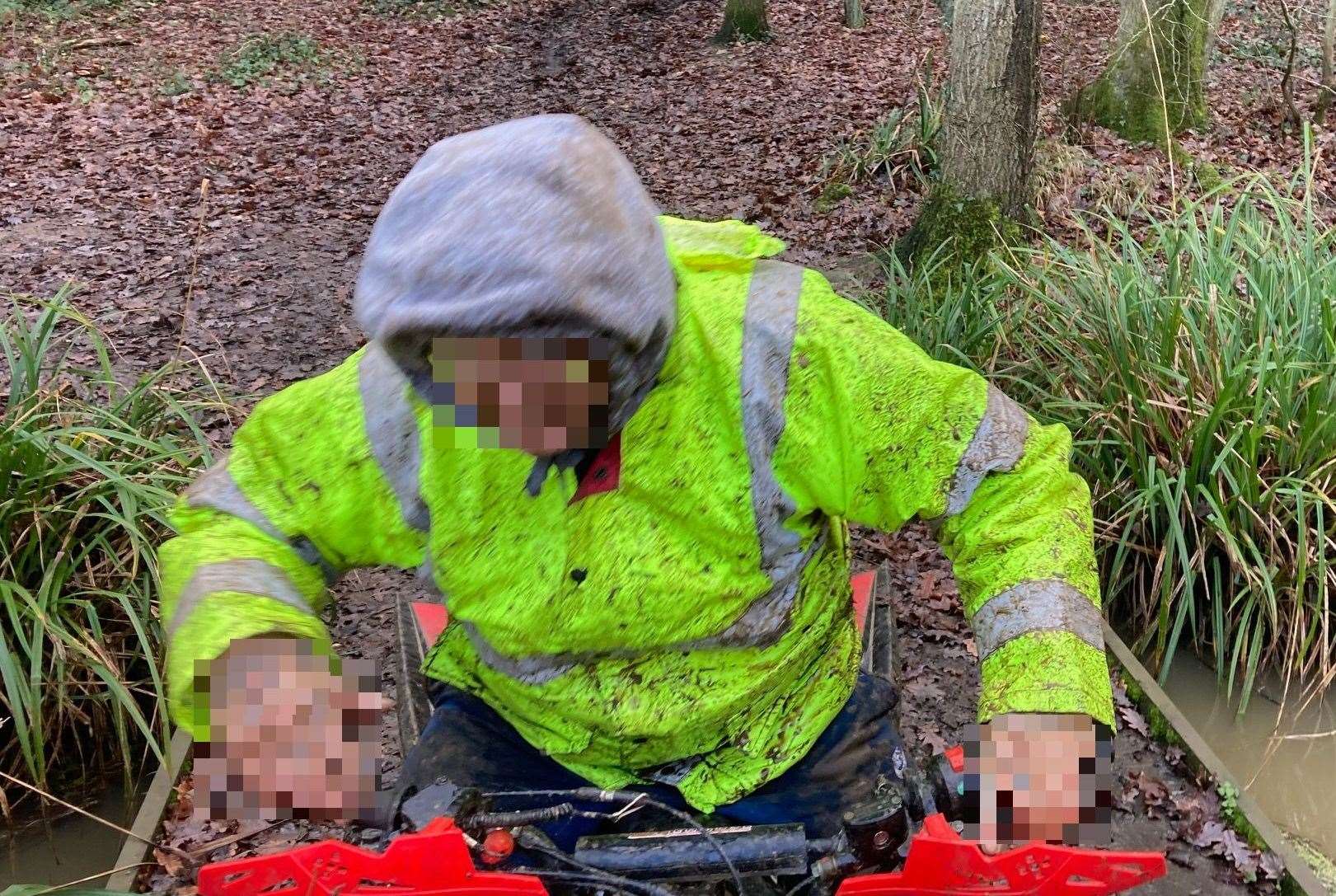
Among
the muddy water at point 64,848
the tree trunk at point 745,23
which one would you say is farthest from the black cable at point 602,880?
the tree trunk at point 745,23

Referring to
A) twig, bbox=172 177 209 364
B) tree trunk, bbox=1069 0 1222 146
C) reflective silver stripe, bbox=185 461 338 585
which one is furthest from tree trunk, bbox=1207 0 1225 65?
reflective silver stripe, bbox=185 461 338 585

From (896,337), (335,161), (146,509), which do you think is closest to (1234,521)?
(896,337)

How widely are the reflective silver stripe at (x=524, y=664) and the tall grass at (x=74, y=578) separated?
163cm

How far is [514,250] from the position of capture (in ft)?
3.90

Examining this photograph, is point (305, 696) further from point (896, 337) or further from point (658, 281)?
point (896, 337)

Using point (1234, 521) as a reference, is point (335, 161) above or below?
above

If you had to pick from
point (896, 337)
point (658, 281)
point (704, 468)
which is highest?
point (658, 281)

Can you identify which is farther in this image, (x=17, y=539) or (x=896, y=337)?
(x=17, y=539)

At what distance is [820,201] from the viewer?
718 centimetres

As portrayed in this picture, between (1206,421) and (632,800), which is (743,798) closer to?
(632,800)

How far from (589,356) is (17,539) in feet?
8.54

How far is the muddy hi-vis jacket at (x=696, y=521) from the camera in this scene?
1.47 metres

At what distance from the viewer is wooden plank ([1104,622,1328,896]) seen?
2520 millimetres

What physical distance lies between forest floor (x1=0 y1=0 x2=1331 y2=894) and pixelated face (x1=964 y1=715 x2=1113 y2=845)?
1552mm
